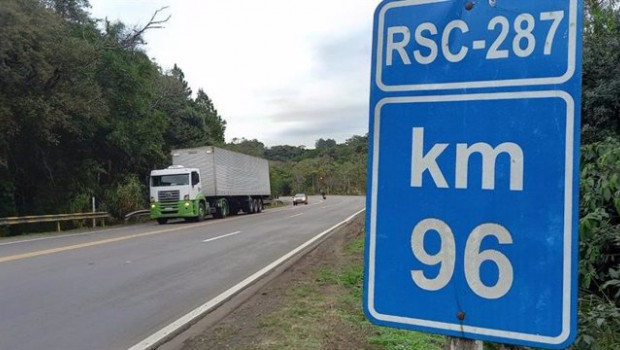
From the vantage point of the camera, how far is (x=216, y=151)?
91.8ft

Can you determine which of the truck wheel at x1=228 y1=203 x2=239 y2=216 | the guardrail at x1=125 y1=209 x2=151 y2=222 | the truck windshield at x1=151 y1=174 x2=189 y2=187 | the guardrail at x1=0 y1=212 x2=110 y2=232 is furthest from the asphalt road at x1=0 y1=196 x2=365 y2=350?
the truck wheel at x1=228 y1=203 x2=239 y2=216

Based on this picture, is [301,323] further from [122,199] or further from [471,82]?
[122,199]

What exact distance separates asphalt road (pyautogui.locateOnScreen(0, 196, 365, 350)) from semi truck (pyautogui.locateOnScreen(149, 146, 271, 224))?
9142mm

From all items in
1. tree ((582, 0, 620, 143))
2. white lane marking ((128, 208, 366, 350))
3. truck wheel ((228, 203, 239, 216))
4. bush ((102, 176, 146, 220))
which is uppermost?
tree ((582, 0, 620, 143))

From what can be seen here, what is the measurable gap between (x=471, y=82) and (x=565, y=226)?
49cm

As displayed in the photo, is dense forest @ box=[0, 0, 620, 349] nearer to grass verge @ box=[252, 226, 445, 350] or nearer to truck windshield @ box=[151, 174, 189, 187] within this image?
truck windshield @ box=[151, 174, 189, 187]

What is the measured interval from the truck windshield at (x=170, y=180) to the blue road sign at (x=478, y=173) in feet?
79.3

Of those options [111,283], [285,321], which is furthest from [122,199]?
[285,321]

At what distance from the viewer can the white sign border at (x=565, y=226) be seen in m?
1.40

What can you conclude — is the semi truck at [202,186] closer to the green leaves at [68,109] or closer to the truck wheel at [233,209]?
the truck wheel at [233,209]

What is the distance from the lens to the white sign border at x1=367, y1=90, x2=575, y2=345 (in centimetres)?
140

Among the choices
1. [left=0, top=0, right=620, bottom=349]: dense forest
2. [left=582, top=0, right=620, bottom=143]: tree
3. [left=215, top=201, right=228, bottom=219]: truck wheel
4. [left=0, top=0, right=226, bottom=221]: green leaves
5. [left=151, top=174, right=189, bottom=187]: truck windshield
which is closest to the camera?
[left=582, top=0, right=620, bottom=143]: tree

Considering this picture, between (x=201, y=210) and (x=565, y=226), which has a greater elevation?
(x=565, y=226)

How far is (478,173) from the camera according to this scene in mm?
1483
